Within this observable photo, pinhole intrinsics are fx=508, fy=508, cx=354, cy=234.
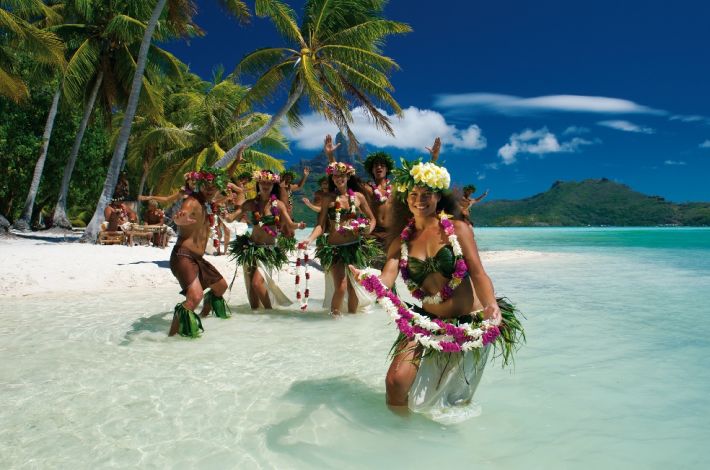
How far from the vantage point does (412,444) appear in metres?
3.09

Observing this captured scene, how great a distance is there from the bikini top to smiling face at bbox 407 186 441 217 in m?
0.29

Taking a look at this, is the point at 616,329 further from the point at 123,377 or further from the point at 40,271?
the point at 40,271

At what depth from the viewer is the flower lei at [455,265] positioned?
335 centimetres

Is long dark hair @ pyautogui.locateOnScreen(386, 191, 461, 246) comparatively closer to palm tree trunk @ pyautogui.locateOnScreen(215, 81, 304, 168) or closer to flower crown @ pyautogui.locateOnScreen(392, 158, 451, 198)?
flower crown @ pyautogui.locateOnScreen(392, 158, 451, 198)

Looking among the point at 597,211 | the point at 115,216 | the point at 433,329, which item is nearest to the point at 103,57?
the point at 115,216

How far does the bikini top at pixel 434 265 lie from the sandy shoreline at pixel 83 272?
4878 mm

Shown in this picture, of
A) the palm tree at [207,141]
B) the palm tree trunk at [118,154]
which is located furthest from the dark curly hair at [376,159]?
the palm tree at [207,141]

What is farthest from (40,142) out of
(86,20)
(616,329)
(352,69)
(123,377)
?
(616,329)

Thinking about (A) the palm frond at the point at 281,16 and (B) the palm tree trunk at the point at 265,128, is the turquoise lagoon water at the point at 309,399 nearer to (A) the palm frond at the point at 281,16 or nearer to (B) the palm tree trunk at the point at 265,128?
(B) the palm tree trunk at the point at 265,128

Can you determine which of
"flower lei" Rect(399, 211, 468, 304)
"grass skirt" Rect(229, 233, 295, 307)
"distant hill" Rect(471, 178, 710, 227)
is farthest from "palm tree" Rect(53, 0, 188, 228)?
"distant hill" Rect(471, 178, 710, 227)

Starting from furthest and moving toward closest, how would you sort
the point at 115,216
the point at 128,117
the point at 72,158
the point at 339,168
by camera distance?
the point at 72,158 → the point at 128,117 → the point at 115,216 → the point at 339,168

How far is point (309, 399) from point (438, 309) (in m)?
1.21

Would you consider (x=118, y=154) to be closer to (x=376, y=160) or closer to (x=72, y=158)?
(x=72, y=158)

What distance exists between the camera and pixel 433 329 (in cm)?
333
